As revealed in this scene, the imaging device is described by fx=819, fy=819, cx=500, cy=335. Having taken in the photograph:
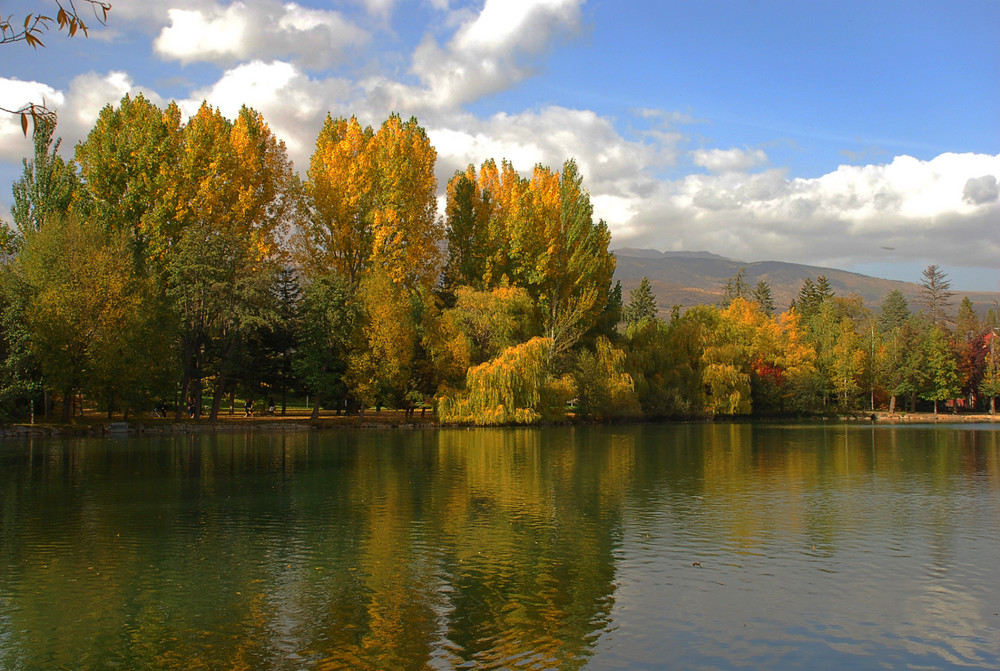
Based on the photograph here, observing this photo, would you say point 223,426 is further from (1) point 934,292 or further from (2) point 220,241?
(1) point 934,292

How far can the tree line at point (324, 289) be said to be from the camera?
41.4 metres

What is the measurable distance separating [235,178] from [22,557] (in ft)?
123

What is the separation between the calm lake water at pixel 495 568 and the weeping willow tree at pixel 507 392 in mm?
21534

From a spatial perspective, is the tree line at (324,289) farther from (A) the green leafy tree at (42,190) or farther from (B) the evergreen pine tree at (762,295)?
(B) the evergreen pine tree at (762,295)

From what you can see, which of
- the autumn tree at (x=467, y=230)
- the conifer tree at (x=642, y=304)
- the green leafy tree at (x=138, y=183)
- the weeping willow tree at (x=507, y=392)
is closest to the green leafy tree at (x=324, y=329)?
the weeping willow tree at (x=507, y=392)

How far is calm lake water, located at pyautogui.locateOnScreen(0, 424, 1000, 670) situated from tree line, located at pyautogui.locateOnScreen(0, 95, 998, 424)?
674 inches

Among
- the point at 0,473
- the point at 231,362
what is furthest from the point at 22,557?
the point at 231,362

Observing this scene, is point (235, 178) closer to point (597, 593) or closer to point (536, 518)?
point (536, 518)

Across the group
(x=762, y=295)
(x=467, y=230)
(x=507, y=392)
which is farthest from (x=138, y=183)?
(x=762, y=295)

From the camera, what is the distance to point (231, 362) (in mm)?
49812

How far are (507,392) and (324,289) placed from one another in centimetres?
1292

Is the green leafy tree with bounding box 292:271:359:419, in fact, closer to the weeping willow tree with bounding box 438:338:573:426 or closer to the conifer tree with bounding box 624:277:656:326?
the weeping willow tree with bounding box 438:338:573:426

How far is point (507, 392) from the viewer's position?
163 ft

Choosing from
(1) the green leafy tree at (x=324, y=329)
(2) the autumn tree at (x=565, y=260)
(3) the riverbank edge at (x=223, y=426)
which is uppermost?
(2) the autumn tree at (x=565, y=260)
